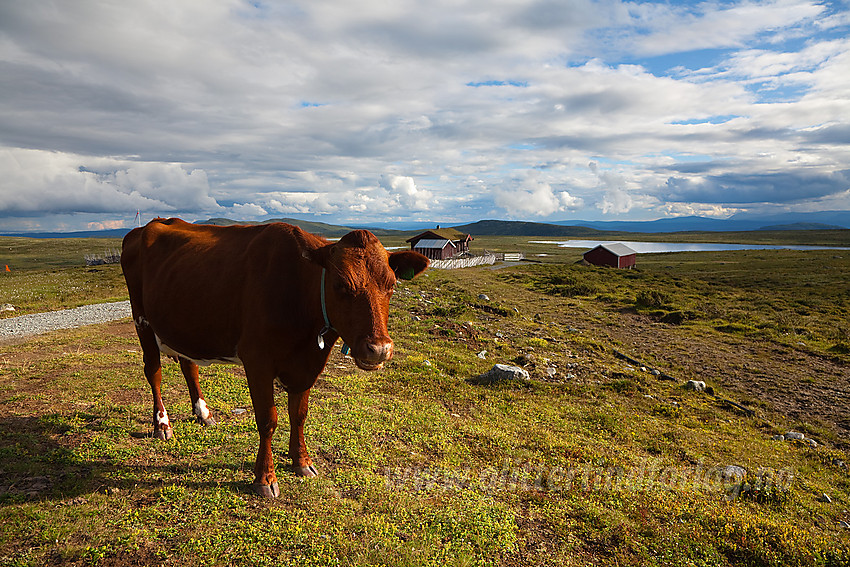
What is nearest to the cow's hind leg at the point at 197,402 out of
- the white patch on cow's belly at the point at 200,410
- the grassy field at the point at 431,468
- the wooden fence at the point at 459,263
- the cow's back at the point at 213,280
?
the white patch on cow's belly at the point at 200,410

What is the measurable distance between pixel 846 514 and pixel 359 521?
805cm

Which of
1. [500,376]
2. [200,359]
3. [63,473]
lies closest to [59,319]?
[63,473]

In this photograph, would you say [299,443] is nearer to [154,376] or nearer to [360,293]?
[154,376]

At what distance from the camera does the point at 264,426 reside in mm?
5379

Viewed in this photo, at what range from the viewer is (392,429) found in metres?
8.16

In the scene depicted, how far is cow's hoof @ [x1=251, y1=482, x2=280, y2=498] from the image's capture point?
546cm

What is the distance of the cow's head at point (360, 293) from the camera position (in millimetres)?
4223

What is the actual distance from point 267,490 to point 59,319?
17658mm

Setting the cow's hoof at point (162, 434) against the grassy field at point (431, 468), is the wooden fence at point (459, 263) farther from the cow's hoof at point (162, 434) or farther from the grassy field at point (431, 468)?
the cow's hoof at point (162, 434)

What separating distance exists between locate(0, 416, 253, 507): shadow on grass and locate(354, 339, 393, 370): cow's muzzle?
2.84 metres

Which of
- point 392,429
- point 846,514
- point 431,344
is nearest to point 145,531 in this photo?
point 392,429

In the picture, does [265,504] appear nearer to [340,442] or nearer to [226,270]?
[340,442]

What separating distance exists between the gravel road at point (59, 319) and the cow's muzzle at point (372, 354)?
624 inches

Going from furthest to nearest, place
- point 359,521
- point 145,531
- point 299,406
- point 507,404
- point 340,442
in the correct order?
1. point 507,404
2. point 340,442
3. point 299,406
4. point 359,521
5. point 145,531
